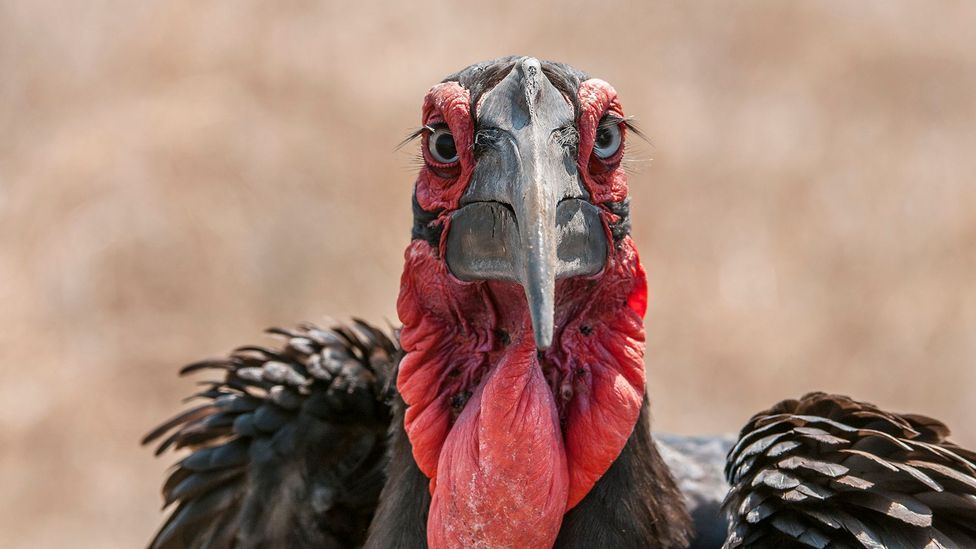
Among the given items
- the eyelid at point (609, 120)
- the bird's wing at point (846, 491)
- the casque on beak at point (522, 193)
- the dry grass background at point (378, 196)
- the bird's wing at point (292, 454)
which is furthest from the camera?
the dry grass background at point (378, 196)

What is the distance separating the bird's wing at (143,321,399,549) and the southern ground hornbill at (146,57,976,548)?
1.89 ft

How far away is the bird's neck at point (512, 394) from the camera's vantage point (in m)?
2.81

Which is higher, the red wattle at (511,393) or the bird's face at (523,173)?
the bird's face at (523,173)

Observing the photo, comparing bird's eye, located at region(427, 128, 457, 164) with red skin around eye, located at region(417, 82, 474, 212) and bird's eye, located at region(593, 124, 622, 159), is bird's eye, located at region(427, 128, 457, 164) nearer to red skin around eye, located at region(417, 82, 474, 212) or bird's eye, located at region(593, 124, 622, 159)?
red skin around eye, located at region(417, 82, 474, 212)

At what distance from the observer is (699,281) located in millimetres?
8328

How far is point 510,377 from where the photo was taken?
9.37 ft

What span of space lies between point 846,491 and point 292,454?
176 cm

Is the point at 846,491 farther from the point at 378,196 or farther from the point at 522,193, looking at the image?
the point at 378,196

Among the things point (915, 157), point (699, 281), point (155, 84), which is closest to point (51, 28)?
point (155, 84)

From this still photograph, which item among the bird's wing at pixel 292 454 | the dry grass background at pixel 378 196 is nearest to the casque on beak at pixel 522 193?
the bird's wing at pixel 292 454

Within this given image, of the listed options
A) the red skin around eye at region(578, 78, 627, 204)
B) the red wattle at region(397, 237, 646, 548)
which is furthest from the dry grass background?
the red skin around eye at region(578, 78, 627, 204)

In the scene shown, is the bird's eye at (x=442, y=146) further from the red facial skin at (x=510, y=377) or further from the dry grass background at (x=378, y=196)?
the dry grass background at (x=378, y=196)

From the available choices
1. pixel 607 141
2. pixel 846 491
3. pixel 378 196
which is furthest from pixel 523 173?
pixel 378 196

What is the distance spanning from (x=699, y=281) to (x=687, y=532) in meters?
5.31
